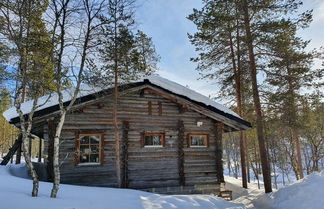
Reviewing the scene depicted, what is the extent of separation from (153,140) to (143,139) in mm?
565

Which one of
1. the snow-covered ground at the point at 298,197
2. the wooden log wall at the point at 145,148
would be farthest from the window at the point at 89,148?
the snow-covered ground at the point at 298,197

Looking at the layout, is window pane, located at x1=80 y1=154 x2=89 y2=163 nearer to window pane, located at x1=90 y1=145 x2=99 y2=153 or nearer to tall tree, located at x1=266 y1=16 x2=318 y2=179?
window pane, located at x1=90 y1=145 x2=99 y2=153

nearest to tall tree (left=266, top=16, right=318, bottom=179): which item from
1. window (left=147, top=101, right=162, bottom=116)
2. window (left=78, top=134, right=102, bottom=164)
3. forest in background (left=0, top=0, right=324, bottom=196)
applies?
forest in background (left=0, top=0, right=324, bottom=196)

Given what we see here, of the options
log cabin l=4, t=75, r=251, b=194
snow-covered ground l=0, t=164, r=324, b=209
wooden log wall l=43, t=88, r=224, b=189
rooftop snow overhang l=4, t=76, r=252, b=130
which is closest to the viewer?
snow-covered ground l=0, t=164, r=324, b=209

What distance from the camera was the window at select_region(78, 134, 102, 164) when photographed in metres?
→ 10.4

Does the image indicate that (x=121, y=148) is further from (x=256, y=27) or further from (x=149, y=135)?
(x=256, y=27)

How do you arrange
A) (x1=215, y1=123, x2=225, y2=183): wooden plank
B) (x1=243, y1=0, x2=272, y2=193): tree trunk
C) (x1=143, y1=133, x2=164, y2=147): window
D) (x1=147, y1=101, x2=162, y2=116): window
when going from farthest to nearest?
(x1=215, y1=123, x2=225, y2=183): wooden plank → (x1=243, y1=0, x2=272, y2=193): tree trunk → (x1=147, y1=101, x2=162, y2=116): window → (x1=143, y1=133, x2=164, y2=147): window

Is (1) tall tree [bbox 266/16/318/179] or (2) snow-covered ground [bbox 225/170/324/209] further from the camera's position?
(1) tall tree [bbox 266/16/318/179]

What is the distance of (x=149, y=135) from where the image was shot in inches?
456

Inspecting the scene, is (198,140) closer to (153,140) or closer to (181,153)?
(181,153)

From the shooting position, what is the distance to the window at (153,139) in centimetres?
1152

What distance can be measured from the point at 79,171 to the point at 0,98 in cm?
457

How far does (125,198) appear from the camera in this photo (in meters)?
7.23

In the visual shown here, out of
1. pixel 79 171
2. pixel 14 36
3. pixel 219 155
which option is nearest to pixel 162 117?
pixel 219 155
